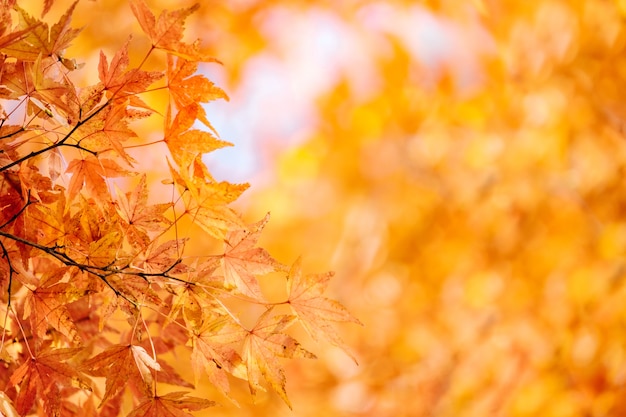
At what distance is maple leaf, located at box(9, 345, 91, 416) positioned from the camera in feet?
1.52

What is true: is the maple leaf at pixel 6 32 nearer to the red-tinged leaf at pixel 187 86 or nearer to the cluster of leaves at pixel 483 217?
the red-tinged leaf at pixel 187 86

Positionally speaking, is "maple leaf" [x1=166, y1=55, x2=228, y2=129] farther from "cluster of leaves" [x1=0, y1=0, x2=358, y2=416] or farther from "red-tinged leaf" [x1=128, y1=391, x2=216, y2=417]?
"red-tinged leaf" [x1=128, y1=391, x2=216, y2=417]

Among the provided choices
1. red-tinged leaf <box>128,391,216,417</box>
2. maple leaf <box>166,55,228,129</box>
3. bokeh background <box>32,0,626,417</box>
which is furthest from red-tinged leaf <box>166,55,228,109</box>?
bokeh background <box>32,0,626,417</box>

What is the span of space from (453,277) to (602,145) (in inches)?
34.3

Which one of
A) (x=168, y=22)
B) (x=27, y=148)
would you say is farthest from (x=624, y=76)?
(x=168, y=22)

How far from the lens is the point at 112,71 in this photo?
1.54 ft

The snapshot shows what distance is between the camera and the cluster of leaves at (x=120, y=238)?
18.0 inches

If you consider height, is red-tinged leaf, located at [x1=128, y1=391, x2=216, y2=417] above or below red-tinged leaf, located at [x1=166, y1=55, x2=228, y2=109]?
below

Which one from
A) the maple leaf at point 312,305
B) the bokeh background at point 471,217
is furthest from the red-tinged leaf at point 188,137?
the bokeh background at point 471,217

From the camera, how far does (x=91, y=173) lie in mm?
508

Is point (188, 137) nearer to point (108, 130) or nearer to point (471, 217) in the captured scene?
point (108, 130)

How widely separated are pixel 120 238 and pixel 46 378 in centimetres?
11

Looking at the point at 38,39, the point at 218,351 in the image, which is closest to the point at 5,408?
the point at 218,351

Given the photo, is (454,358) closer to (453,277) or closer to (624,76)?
(453,277)
